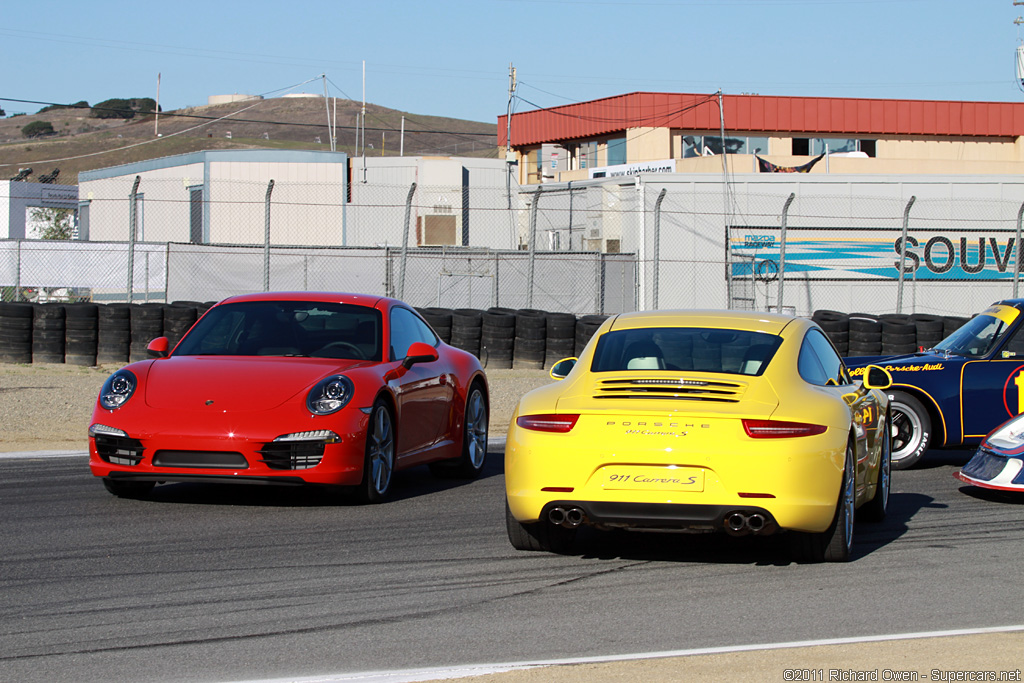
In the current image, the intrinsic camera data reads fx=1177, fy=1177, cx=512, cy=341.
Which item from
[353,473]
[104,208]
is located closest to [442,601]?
[353,473]

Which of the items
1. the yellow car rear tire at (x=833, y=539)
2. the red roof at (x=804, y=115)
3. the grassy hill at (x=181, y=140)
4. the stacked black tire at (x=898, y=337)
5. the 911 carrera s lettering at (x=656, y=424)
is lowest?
the yellow car rear tire at (x=833, y=539)

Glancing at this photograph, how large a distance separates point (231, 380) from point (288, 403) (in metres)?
0.48

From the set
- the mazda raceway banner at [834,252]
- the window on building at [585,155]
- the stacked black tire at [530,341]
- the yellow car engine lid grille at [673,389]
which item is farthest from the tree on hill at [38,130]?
the yellow car engine lid grille at [673,389]

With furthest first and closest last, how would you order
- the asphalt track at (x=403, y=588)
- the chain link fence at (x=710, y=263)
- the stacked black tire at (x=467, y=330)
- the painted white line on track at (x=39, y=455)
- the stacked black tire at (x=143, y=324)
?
1. the chain link fence at (x=710, y=263)
2. the stacked black tire at (x=467, y=330)
3. the stacked black tire at (x=143, y=324)
4. the painted white line on track at (x=39, y=455)
5. the asphalt track at (x=403, y=588)

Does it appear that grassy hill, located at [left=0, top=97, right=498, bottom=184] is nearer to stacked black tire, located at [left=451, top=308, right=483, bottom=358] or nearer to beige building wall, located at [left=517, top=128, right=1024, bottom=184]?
beige building wall, located at [left=517, top=128, right=1024, bottom=184]

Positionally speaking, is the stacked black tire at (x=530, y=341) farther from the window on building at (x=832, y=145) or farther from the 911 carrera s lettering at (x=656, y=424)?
the window on building at (x=832, y=145)

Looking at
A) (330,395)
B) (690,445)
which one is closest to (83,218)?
(330,395)

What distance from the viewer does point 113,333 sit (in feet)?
56.2

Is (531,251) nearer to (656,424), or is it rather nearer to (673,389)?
(673,389)

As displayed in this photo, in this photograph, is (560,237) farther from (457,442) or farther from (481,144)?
(481,144)

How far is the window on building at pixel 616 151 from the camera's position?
50.7 meters

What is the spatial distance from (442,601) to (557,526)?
42.1 inches

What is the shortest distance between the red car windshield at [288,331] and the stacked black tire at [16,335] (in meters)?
9.34

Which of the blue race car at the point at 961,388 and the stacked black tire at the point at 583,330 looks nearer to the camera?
the blue race car at the point at 961,388
